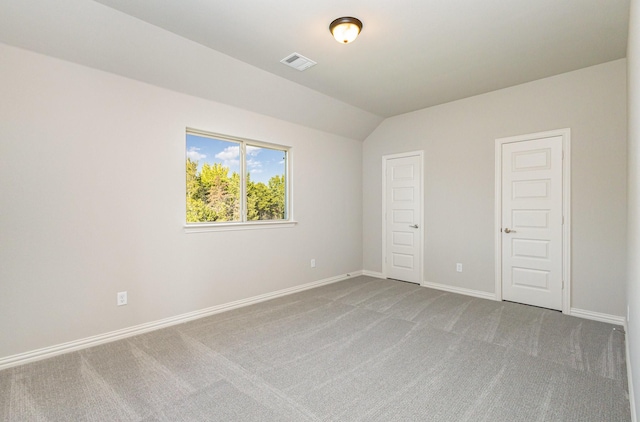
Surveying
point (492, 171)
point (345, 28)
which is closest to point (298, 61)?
point (345, 28)

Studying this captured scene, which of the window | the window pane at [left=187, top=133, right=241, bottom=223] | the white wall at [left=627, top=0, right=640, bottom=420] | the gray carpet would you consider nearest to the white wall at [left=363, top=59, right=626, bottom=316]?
the gray carpet

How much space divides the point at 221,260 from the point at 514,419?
305cm

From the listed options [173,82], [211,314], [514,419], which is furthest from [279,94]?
[514,419]

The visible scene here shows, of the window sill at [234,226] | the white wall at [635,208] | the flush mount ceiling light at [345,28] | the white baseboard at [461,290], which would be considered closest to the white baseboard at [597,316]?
the white baseboard at [461,290]

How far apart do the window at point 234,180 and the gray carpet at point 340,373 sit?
130 cm

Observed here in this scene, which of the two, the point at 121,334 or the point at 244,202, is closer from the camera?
the point at 121,334

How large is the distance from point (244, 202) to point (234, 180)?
0.31 metres

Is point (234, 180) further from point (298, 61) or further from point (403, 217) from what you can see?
point (403, 217)

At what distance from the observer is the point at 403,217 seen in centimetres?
505

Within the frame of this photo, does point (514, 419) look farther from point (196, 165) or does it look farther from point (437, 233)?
point (196, 165)

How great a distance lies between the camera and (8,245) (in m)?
2.35

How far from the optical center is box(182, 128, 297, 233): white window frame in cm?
346

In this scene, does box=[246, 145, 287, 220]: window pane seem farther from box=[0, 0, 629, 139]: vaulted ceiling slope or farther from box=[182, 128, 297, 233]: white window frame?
box=[0, 0, 629, 139]: vaulted ceiling slope

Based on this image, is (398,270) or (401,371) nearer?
(401,371)
